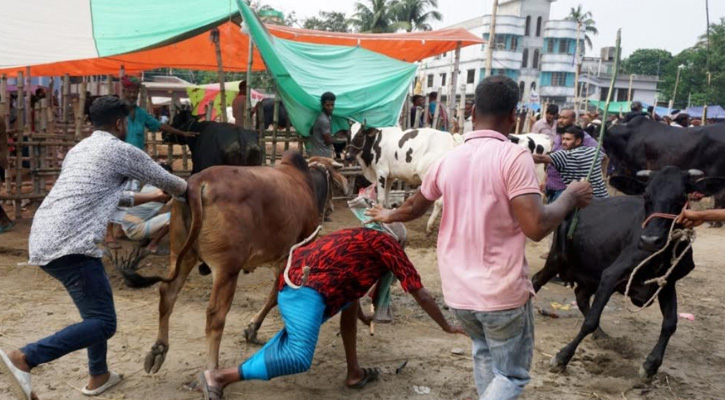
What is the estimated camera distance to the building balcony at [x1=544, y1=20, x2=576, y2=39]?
165 ft

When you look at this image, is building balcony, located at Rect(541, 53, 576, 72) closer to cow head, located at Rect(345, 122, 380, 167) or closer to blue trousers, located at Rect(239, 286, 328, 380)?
cow head, located at Rect(345, 122, 380, 167)

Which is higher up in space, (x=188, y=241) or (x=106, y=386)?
(x=188, y=241)

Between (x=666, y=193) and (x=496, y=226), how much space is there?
2160 mm

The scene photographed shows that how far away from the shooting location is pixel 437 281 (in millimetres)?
6527

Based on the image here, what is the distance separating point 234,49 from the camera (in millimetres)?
11531

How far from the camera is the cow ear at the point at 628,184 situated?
4383 mm

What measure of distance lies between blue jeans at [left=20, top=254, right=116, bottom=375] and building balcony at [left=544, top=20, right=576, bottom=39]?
2070 inches

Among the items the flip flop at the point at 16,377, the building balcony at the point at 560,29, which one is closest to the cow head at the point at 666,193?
the flip flop at the point at 16,377

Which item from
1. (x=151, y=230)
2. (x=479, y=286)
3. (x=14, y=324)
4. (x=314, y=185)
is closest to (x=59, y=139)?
(x=151, y=230)

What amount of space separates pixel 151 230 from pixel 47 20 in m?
2.93

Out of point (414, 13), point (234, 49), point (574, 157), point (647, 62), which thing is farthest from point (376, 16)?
point (647, 62)

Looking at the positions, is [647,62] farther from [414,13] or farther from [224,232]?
[224,232]

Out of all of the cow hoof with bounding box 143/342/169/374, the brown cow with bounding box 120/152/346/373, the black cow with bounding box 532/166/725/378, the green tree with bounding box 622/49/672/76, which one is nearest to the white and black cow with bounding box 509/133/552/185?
the black cow with bounding box 532/166/725/378

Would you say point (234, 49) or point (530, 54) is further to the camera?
point (530, 54)
